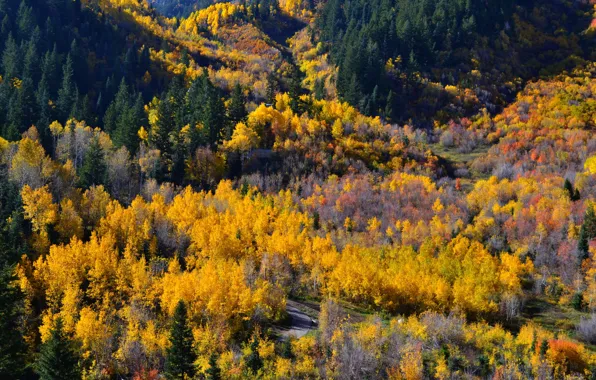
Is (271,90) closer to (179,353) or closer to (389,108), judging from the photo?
(389,108)

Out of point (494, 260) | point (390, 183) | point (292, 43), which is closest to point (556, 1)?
point (292, 43)

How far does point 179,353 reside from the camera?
40.8 m

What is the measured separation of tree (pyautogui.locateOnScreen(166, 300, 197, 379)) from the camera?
40.6 metres

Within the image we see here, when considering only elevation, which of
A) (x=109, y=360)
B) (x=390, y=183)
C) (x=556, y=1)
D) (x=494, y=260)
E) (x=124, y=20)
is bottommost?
(x=109, y=360)

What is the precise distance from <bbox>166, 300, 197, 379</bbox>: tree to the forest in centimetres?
23

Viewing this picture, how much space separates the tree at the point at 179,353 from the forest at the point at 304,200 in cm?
23

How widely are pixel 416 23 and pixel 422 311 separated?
104 meters

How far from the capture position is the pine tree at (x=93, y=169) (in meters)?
76.4

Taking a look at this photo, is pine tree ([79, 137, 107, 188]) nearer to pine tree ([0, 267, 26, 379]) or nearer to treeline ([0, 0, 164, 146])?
treeline ([0, 0, 164, 146])

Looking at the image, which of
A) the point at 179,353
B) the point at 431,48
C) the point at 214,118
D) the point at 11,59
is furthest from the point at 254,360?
the point at 431,48

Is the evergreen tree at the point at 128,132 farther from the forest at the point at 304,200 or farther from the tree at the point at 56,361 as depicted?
the tree at the point at 56,361

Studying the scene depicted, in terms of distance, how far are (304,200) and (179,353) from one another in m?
44.9

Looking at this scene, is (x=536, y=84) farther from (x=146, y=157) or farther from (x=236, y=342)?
(x=236, y=342)

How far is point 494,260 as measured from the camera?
67.6 meters
